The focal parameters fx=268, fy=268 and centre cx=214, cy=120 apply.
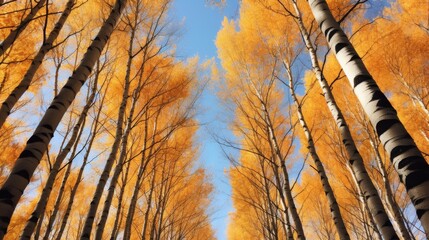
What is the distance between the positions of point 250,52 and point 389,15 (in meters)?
6.81

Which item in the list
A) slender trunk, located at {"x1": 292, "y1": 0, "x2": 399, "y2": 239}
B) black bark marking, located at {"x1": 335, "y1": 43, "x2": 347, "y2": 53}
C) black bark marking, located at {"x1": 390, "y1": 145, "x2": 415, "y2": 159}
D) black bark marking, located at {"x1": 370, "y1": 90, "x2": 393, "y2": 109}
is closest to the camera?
black bark marking, located at {"x1": 390, "y1": 145, "x2": 415, "y2": 159}

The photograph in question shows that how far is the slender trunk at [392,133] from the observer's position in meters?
1.09

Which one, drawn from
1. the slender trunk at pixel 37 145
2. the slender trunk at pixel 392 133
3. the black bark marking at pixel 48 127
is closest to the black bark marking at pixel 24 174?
the slender trunk at pixel 37 145

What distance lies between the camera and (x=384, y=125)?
4.29ft

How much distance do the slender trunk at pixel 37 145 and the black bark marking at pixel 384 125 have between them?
1.81 metres

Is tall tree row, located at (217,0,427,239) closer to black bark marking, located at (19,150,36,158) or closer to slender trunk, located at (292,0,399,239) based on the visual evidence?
slender trunk, located at (292,0,399,239)

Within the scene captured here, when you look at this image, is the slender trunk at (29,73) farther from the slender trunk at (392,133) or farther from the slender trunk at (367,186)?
the slender trunk at (367,186)

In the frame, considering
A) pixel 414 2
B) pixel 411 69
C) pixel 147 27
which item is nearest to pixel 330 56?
pixel 411 69

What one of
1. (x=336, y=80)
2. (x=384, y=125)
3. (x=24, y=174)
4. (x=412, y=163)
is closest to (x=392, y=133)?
(x=384, y=125)

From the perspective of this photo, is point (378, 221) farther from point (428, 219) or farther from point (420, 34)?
point (420, 34)

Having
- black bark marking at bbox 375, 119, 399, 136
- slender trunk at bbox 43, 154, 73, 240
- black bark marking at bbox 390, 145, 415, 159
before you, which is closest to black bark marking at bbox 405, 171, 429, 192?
black bark marking at bbox 390, 145, 415, 159

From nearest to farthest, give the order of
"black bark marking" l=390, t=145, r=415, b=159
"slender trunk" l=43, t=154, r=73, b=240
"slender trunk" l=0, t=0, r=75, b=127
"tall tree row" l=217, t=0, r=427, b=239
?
"black bark marking" l=390, t=145, r=415, b=159 → "slender trunk" l=0, t=0, r=75, b=127 → "slender trunk" l=43, t=154, r=73, b=240 → "tall tree row" l=217, t=0, r=427, b=239

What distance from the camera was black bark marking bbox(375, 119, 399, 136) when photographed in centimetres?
129

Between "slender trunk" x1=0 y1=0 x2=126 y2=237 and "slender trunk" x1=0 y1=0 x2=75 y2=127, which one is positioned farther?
"slender trunk" x1=0 y1=0 x2=75 y2=127
